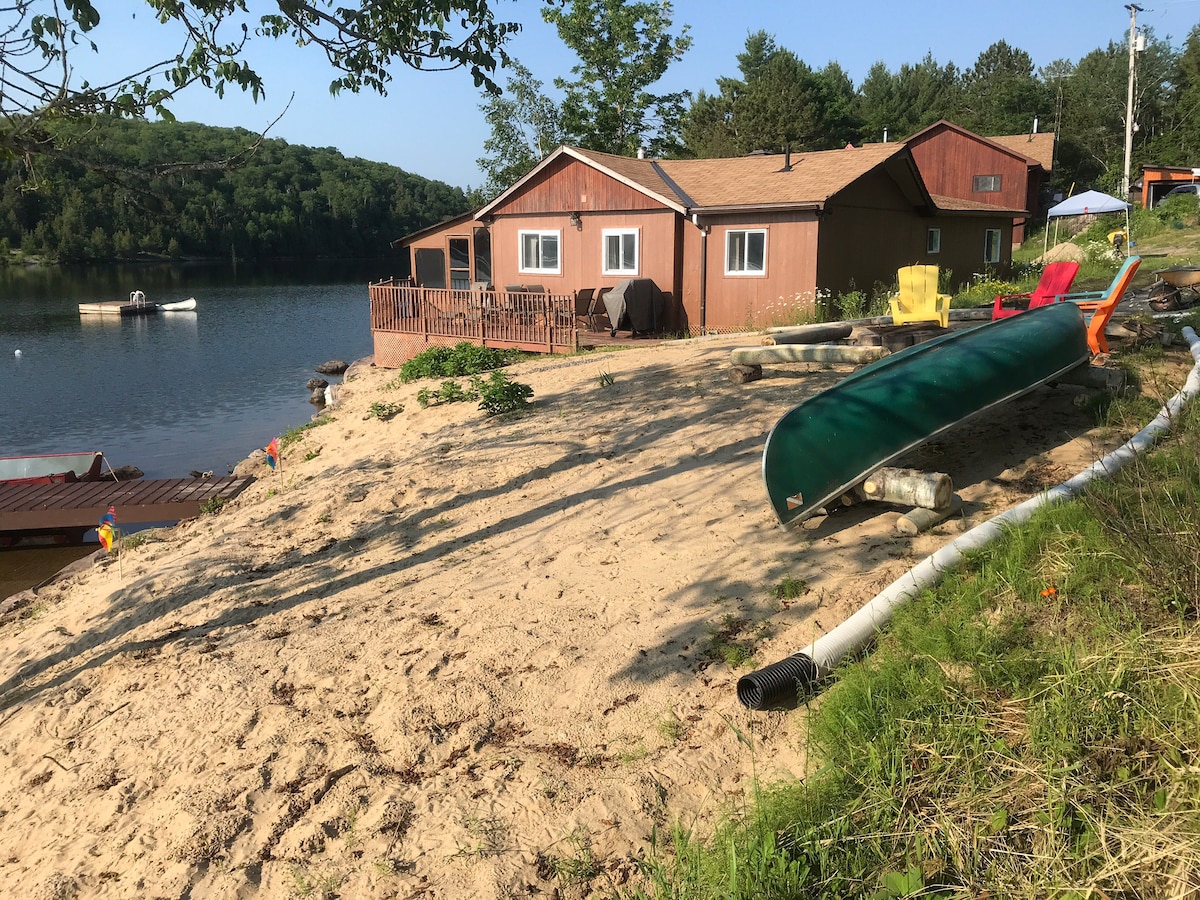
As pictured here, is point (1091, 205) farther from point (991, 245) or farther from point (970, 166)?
point (970, 166)

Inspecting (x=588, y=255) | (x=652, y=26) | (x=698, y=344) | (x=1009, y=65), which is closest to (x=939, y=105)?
(x=1009, y=65)

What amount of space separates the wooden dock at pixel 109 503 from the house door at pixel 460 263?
14.9m

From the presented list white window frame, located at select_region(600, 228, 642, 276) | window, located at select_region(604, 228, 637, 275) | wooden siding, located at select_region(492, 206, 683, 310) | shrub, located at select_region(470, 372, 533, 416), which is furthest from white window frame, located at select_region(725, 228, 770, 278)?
shrub, located at select_region(470, 372, 533, 416)

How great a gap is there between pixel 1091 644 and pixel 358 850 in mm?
3067

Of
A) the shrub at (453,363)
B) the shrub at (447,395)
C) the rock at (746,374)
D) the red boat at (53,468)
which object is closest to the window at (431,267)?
the shrub at (453,363)

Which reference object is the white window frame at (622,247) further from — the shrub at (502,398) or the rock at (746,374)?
the rock at (746,374)

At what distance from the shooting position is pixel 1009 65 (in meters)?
104

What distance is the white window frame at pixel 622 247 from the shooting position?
19750 mm

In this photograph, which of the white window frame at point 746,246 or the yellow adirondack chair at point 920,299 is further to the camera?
the white window frame at point 746,246

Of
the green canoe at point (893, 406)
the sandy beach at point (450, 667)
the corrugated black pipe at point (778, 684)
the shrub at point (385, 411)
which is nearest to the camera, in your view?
the sandy beach at point (450, 667)

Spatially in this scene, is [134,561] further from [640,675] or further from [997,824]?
[997,824]

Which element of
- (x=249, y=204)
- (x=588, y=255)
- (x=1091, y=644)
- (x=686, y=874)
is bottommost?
(x=686, y=874)

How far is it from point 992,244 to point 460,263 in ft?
56.1

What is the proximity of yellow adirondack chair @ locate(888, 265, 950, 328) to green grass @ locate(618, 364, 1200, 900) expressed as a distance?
7.57 m
